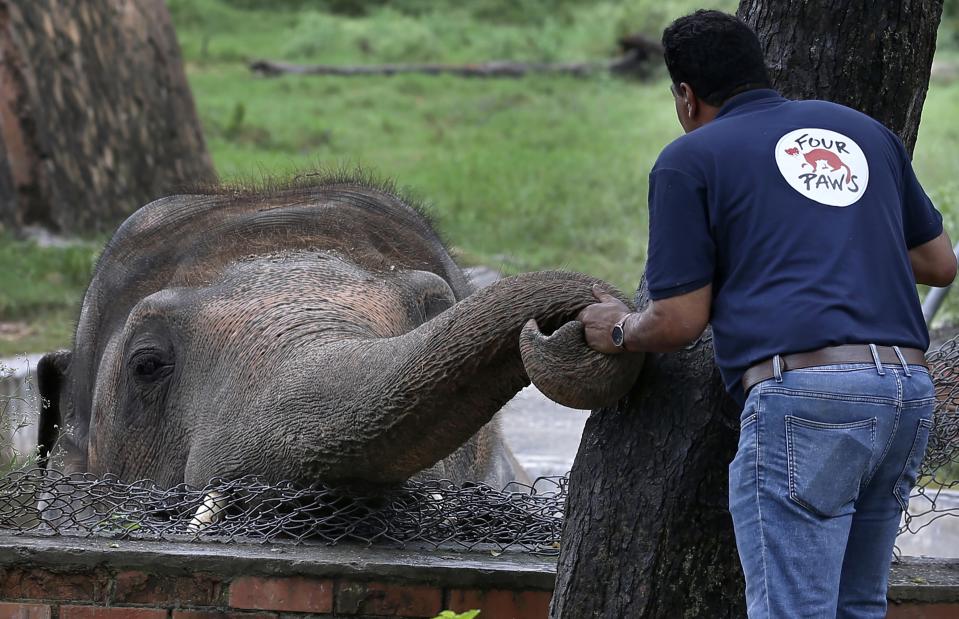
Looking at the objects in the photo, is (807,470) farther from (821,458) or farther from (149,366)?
(149,366)

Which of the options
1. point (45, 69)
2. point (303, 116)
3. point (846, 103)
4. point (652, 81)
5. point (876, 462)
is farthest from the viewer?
point (652, 81)

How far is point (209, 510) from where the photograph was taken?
3.76 metres

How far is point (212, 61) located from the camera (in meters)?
23.5

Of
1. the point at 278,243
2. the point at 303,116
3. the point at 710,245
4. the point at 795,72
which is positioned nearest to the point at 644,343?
the point at 710,245

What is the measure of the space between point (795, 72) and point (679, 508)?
99 cm

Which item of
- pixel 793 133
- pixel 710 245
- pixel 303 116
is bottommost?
pixel 303 116

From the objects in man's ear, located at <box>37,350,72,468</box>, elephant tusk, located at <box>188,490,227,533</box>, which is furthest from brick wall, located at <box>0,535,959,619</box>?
man's ear, located at <box>37,350,72,468</box>

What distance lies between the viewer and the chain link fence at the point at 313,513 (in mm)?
3611

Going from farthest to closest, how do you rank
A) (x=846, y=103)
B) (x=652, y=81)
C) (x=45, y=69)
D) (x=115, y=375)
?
1. (x=652, y=81)
2. (x=45, y=69)
3. (x=115, y=375)
4. (x=846, y=103)

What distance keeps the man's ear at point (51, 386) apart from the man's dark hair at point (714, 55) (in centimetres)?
339

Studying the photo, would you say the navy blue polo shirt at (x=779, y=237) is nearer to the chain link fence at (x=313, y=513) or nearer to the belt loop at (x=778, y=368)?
the belt loop at (x=778, y=368)

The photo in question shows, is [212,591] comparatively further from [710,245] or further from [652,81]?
[652,81]

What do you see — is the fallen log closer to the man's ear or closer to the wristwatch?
the man's ear

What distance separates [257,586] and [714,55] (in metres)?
1.58
